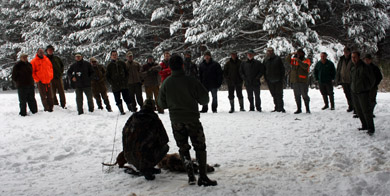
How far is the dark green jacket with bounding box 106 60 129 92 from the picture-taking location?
1011 cm

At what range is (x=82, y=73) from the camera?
33.9 feet

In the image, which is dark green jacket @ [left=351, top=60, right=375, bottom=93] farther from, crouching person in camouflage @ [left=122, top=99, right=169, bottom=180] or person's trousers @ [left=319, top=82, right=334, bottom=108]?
crouching person in camouflage @ [left=122, top=99, right=169, bottom=180]

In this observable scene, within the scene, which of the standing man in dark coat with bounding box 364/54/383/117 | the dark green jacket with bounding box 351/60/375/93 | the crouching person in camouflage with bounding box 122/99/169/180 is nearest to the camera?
the crouching person in camouflage with bounding box 122/99/169/180

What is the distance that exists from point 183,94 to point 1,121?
7567 mm

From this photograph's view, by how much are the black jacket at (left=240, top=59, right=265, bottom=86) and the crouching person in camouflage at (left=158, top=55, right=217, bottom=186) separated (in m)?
6.27

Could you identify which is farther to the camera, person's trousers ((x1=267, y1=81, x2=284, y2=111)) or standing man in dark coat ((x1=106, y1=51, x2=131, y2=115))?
standing man in dark coat ((x1=106, y1=51, x2=131, y2=115))

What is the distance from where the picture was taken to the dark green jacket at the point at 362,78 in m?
6.41

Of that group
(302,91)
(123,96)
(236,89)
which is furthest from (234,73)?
(123,96)

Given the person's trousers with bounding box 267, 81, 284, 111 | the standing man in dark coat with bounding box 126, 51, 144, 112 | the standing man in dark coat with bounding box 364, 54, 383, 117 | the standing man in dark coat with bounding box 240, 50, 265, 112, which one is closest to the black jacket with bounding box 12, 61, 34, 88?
the standing man in dark coat with bounding box 126, 51, 144, 112

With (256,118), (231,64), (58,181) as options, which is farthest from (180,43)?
(58,181)

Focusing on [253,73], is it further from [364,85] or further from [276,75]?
[364,85]

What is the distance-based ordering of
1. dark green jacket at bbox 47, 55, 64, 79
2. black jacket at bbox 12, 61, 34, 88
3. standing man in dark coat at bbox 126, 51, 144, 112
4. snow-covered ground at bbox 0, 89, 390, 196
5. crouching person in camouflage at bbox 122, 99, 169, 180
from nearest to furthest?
snow-covered ground at bbox 0, 89, 390, 196 < crouching person in camouflage at bbox 122, 99, 169, 180 < black jacket at bbox 12, 61, 34, 88 < standing man in dark coat at bbox 126, 51, 144, 112 < dark green jacket at bbox 47, 55, 64, 79

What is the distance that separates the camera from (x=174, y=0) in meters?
20.5

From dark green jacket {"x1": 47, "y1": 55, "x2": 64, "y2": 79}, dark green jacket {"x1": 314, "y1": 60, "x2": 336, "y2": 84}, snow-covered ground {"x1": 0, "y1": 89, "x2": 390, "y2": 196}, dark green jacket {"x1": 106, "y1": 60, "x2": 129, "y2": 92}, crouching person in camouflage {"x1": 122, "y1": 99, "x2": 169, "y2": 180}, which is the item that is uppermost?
dark green jacket {"x1": 47, "y1": 55, "x2": 64, "y2": 79}
